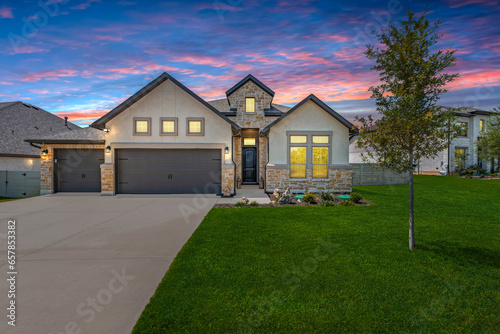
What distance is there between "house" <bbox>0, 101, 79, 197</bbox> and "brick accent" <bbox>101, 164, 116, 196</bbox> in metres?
4.29

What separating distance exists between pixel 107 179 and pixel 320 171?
12.2 metres

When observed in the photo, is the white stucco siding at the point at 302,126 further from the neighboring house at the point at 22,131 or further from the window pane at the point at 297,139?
the neighboring house at the point at 22,131

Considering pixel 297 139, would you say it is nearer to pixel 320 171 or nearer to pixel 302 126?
pixel 302 126

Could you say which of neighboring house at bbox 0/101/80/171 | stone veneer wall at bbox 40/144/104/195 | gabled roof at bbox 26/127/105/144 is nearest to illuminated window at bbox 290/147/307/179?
gabled roof at bbox 26/127/105/144

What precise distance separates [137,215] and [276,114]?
12.7 meters

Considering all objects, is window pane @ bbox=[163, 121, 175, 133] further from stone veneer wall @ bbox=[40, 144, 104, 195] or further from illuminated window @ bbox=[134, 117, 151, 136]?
stone veneer wall @ bbox=[40, 144, 104, 195]

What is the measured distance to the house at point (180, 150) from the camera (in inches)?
594

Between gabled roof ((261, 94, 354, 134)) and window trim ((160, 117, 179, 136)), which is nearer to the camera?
window trim ((160, 117, 179, 136))

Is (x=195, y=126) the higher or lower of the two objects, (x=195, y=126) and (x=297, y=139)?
the higher

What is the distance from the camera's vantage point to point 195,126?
50.2ft

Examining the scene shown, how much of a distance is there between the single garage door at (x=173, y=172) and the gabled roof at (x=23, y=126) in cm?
659

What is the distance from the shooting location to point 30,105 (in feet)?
85.9

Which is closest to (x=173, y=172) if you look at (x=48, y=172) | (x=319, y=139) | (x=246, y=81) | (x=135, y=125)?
(x=135, y=125)

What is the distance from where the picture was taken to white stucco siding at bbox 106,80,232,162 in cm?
1504
